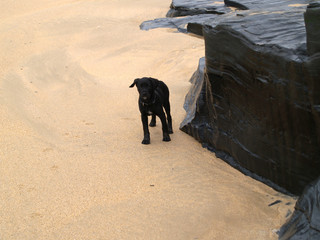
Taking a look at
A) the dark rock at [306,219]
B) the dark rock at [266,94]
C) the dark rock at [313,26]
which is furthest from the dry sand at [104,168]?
the dark rock at [313,26]

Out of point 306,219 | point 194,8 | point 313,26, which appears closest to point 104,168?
point 306,219

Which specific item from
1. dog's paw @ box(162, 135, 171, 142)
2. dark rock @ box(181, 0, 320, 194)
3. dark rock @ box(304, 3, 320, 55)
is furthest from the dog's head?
dark rock @ box(304, 3, 320, 55)

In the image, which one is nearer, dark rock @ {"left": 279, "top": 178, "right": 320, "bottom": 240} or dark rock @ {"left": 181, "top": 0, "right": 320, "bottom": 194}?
dark rock @ {"left": 279, "top": 178, "right": 320, "bottom": 240}

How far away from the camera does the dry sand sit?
4109mm

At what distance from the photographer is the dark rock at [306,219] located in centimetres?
332

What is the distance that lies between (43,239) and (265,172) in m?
2.30

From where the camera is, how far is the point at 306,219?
3479 mm

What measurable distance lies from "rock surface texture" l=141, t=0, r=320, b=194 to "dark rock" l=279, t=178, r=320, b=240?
379 mm

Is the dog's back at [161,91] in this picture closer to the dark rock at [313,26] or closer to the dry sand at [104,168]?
the dry sand at [104,168]

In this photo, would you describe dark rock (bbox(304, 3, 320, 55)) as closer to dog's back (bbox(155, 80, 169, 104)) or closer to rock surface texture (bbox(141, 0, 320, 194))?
rock surface texture (bbox(141, 0, 320, 194))

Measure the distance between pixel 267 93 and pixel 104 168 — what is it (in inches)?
83.3

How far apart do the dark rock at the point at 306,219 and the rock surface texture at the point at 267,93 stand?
14.9 inches

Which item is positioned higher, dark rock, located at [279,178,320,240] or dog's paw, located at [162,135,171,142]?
dark rock, located at [279,178,320,240]

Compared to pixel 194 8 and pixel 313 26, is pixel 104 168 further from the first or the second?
pixel 194 8
